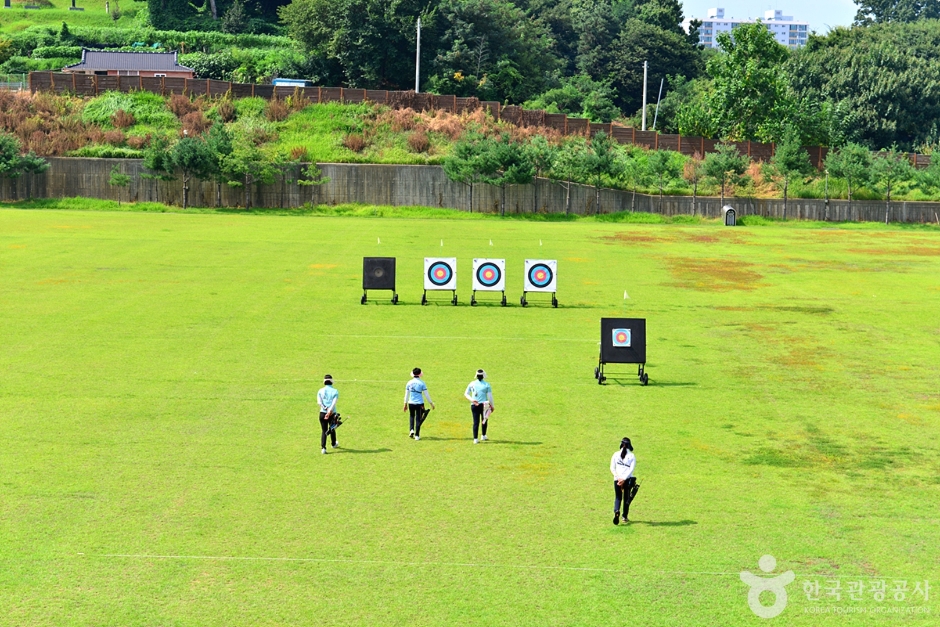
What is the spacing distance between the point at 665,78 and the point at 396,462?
150 meters

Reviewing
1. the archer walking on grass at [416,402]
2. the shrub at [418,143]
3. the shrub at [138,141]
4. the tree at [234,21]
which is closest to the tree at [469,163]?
the shrub at [418,143]

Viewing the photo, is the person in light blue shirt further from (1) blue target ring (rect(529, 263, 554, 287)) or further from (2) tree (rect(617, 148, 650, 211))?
(2) tree (rect(617, 148, 650, 211))

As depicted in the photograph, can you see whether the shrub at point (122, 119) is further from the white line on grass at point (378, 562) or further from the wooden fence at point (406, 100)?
the white line on grass at point (378, 562)

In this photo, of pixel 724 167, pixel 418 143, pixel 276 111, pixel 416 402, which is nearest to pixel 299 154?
pixel 276 111

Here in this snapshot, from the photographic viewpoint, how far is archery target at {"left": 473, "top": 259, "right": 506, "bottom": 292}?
2127 inches

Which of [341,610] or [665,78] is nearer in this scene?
[341,610]

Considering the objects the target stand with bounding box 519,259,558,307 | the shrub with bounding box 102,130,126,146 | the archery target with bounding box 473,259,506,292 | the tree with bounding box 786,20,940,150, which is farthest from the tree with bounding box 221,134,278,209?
the tree with bounding box 786,20,940,150

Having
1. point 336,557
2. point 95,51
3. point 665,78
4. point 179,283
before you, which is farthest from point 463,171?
point 336,557

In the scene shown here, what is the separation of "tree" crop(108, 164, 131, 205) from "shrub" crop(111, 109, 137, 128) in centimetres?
1190

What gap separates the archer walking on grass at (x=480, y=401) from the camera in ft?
98.4

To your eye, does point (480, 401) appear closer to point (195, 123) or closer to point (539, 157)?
point (539, 157)

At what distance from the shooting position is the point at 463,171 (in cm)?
10656

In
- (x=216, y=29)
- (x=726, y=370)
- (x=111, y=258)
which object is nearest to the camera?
(x=726, y=370)

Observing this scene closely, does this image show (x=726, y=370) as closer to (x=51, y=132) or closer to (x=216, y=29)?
(x=51, y=132)
